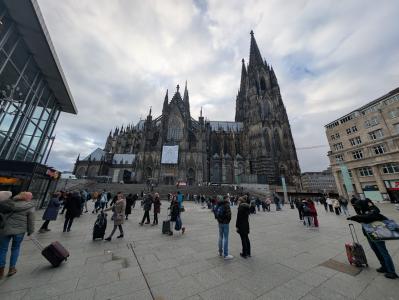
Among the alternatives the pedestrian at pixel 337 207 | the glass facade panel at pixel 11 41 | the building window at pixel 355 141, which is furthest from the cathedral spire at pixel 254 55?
the glass facade panel at pixel 11 41

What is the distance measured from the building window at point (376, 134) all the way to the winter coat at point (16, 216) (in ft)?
131

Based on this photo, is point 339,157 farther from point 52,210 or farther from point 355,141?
point 52,210

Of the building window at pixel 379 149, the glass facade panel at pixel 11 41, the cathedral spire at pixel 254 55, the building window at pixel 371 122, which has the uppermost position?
the cathedral spire at pixel 254 55

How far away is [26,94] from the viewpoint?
1379cm

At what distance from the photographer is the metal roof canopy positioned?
976 centimetres

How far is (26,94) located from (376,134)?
45.2 metres

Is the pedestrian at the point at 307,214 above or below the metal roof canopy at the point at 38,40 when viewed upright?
below

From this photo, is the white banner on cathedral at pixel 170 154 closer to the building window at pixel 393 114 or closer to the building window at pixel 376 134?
the building window at pixel 376 134

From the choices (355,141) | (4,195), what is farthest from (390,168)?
(4,195)

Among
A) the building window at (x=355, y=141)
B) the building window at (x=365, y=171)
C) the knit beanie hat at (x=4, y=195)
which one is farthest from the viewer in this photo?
the building window at (x=355, y=141)

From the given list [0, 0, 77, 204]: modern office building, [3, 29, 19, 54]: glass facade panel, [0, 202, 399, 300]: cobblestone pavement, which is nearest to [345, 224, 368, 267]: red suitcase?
[0, 202, 399, 300]: cobblestone pavement

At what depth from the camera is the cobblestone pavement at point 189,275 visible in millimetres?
2881

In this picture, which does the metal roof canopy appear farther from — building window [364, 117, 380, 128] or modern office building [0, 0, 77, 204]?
building window [364, 117, 380, 128]

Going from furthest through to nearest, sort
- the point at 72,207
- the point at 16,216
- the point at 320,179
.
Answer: the point at 320,179 < the point at 72,207 < the point at 16,216
